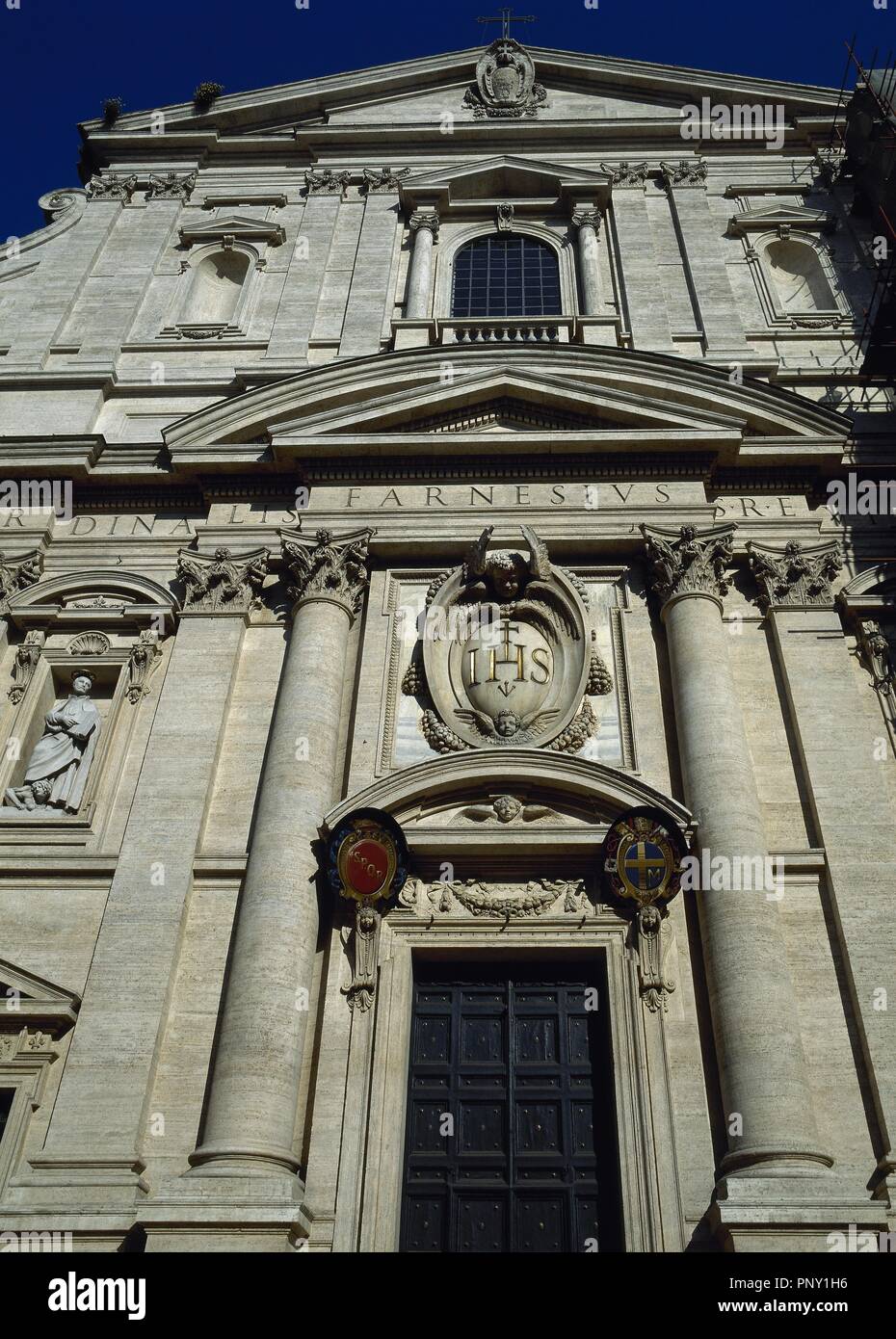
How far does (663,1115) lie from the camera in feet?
33.9

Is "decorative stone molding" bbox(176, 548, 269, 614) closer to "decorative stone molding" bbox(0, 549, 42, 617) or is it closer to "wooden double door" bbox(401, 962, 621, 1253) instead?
"decorative stone molding" bbox(0, 549, 42, 617)

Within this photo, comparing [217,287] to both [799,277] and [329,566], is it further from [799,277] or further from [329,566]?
[799,277]

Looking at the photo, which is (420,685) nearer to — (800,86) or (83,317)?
(83,317)

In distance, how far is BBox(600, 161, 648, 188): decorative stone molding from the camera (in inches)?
853

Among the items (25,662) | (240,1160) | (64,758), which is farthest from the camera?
(25,662)

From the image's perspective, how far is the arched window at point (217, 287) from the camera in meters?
20.1

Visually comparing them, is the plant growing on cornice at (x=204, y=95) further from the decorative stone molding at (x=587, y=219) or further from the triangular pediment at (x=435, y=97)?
the decorative stone molding at (x=587, y=219)

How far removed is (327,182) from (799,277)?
31.5 feet

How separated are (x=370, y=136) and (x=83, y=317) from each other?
25.4 feet

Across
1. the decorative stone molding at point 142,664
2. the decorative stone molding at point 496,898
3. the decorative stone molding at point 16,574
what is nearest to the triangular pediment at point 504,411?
the decorative stone molding at point 142,664

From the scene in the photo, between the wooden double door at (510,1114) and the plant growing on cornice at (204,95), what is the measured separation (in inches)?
787

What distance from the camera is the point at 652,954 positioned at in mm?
11289

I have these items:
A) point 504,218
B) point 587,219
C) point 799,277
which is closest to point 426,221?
point 504,218

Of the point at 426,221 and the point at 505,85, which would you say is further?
the point at 505,85
